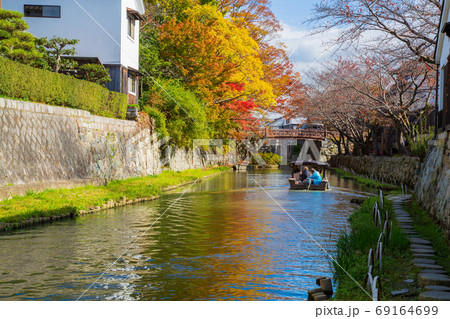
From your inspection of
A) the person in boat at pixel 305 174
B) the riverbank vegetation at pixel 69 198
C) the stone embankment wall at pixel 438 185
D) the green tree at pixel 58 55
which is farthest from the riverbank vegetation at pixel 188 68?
the stone embankment wall at pixel 438 185

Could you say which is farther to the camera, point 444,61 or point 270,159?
point 270,159

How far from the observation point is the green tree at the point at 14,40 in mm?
23984

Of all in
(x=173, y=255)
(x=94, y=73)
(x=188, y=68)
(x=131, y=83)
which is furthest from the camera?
(x=188, y=68)

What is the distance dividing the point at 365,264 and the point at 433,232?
382 centimetres

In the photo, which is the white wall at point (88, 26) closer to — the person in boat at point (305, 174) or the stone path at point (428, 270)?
the person in boat at point (305, 174)

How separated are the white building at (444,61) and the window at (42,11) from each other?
2422 cm

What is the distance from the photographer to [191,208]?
70.4 feet

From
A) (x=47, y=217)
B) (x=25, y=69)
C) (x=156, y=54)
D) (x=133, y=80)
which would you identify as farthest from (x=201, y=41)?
(x=47, y=217)

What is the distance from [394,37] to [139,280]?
1591cm

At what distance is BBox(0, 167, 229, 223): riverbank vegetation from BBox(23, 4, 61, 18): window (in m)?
13.3

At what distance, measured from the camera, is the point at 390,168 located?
3597cm

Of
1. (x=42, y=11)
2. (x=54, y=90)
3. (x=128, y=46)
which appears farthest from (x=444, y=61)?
(x=42, y=11)

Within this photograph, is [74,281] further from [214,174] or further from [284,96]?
[284,96]

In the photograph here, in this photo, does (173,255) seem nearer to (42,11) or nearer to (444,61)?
(444,61)
